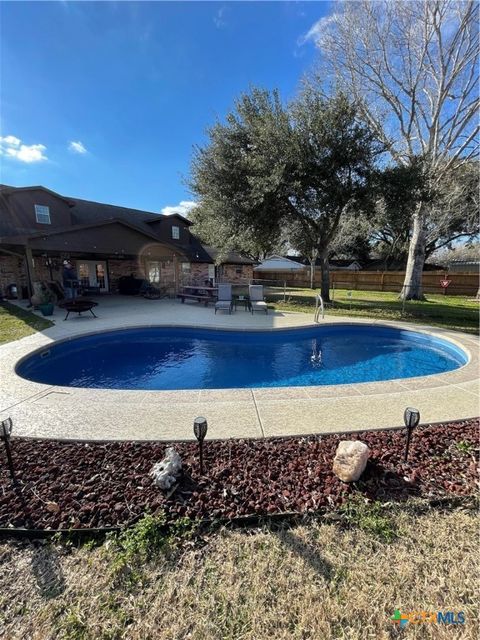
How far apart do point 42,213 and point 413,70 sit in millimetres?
18841

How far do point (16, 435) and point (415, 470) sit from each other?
4330 millimetres

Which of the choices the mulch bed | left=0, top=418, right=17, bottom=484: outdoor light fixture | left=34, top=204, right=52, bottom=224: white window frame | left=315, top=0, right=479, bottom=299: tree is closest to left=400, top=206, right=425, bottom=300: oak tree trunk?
left=315, top=0, right=479, bottom=299: tree

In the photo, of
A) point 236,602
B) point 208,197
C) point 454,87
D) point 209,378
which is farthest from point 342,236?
point 236,602

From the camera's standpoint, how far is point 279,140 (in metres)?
10.5

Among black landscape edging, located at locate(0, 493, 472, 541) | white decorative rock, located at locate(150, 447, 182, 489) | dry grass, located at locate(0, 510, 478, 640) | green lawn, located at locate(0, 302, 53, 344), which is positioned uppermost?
green lawn, located at locate(0, 302, 53, 344)

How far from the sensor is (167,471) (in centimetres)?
256

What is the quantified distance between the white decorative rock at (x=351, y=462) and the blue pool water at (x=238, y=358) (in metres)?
3.56

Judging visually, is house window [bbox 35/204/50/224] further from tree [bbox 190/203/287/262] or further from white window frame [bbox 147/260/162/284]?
tree [bbox 190/203/287/262]

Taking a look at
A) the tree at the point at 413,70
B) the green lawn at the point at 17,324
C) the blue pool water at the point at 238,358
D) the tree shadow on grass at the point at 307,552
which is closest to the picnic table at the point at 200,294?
the blue pool water at the point at 238,358

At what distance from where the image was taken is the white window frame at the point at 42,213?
14.0m

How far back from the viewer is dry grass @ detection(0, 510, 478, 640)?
5.26 feet

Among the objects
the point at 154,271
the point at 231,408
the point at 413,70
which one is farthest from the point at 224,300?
the point at 413,70

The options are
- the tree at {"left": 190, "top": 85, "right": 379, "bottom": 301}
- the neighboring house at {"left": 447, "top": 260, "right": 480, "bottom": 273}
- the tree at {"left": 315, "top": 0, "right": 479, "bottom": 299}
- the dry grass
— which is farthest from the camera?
the neighboring house at {"left": 447, "top": 260, "right": 480, "bottom": 273}

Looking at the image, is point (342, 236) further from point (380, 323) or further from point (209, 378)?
point (209, 378)
